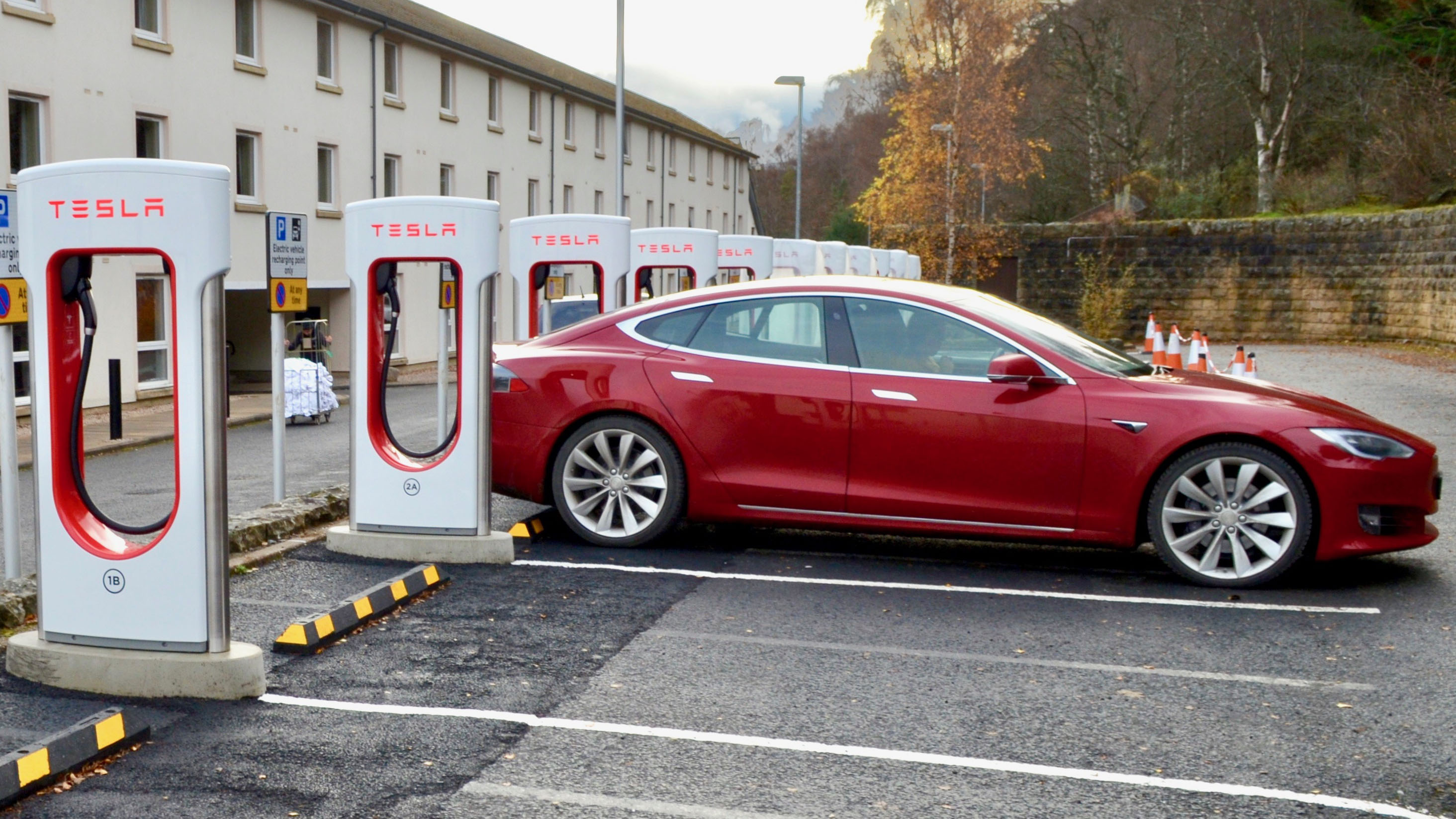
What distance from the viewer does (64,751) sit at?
4.13m

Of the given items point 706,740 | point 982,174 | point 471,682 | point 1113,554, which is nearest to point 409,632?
point 471,682

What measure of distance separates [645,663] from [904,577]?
83.5 inches

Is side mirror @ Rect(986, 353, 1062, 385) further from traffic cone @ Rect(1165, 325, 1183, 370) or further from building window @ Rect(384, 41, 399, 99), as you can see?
building window @ Rect(384, 41, 399, 99)

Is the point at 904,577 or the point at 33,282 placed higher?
the point at 33,282

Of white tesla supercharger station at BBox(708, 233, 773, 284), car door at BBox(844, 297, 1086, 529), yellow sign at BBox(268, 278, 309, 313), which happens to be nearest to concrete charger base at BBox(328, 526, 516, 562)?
car door at BBox(844, 297, 1086, 529)

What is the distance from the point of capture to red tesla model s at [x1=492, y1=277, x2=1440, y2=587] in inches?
271

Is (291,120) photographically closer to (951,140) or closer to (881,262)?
(881,262)

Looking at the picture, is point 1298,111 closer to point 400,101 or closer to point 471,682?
point 400,101

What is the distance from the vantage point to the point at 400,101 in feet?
109

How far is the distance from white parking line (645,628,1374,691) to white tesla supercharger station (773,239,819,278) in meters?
15.1

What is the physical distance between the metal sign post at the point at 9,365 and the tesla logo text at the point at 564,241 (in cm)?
440

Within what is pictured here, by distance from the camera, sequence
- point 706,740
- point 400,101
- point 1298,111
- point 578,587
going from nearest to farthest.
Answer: point 706,740
point 578,587
point 400,101
point 1298,111

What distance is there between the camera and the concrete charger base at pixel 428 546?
748 cm

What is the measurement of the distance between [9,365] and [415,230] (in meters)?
2.09
